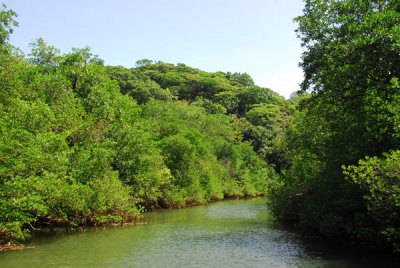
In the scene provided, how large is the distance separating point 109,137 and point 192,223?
34.6 feet

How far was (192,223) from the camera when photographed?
3309 cm

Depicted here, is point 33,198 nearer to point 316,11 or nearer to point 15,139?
point 15,139

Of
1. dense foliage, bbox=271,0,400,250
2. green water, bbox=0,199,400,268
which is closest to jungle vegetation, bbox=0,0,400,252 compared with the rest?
dense foliage, bbox=271,0,400,250

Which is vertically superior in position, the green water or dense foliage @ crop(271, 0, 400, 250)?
dense foliage @ crop(271, 0, 400, 250)

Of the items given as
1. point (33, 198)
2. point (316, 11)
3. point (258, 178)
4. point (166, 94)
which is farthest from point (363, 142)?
point (166, 94)

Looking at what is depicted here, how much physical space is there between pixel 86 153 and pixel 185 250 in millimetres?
11859

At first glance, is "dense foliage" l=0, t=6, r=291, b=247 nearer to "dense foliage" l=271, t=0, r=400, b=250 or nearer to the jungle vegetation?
the jungle vegetation

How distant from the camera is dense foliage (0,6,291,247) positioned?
806 inches

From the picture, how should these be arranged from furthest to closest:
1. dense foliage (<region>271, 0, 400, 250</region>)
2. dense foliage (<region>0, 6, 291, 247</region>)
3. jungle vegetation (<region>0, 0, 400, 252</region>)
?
dense foliage (<region>0, 6, 291, 247</region>) < jungle vegetation (<region>0, 0, 400, 252</region>) < dense foliage (<region>271, 0, 400, 250</region>)

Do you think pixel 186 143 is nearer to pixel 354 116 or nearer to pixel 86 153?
pixel 86 153

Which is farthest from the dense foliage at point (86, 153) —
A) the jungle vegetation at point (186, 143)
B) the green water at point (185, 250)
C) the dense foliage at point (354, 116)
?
the dense foliage at point (354, 116)

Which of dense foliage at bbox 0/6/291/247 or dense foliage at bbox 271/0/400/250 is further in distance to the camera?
dense foliage at bbox 0/6/291/247

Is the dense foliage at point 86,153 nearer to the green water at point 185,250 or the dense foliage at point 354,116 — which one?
the green water at point 185,250

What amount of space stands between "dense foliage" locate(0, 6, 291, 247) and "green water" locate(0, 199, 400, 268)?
199cm
